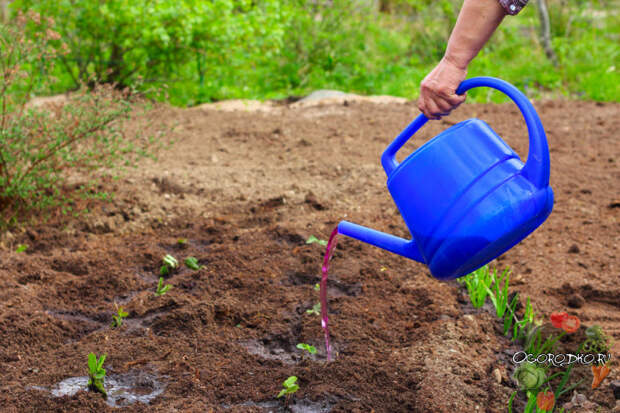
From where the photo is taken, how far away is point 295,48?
285 inches

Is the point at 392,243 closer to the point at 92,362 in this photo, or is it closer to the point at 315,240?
the point at 92,362

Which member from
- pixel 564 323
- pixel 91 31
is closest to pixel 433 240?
pixel 564 323

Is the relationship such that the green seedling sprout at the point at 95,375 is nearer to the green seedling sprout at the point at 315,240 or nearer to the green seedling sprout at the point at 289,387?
the green seedling sprout at the point at 289,387

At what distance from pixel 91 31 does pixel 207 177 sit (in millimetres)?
2722

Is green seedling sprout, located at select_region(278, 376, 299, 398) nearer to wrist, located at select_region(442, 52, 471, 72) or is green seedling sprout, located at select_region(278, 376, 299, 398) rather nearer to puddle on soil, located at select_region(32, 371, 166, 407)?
puddle on soil, located at select_region(32, 371, 166, 407)

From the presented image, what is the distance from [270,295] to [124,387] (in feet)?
2.31

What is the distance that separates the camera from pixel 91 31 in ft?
18.6

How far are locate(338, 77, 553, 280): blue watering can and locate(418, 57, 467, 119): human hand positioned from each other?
1.1 inches

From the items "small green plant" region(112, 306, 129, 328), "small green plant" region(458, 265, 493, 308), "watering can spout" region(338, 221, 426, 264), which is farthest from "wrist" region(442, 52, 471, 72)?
"small green plant" region(112, 306, 129, 328)

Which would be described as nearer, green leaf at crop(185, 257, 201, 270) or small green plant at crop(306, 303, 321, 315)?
small green plant at crop(306, 303, 321, 315)

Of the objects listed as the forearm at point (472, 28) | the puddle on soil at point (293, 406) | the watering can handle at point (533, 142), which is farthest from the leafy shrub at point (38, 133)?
the watering can handle at point (533, 142)

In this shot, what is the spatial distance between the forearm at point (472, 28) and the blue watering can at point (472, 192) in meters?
0.07

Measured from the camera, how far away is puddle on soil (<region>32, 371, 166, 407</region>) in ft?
6.12

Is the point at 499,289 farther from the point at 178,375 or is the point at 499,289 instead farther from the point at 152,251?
the point at 152,251
